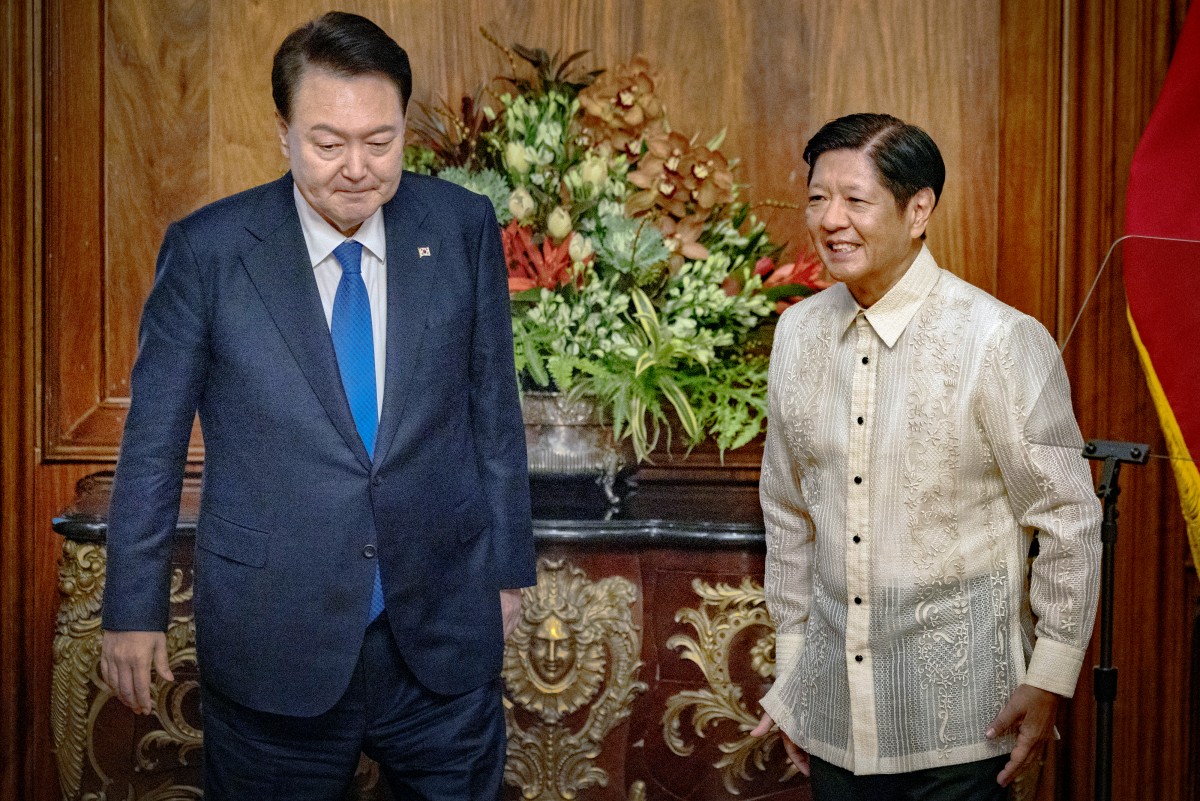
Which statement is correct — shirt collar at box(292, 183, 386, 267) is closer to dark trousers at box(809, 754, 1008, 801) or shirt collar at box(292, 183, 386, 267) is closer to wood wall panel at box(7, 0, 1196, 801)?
dark trousers at box(809, 754, 1008, 801)

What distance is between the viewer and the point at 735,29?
10.3 feet

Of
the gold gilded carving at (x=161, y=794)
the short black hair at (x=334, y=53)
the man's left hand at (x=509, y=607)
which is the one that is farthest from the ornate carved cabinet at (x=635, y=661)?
the short black hair at (x=334, y=53)

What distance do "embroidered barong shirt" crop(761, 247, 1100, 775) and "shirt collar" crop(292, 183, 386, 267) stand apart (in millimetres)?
742

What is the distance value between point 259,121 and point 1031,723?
240 centimetres

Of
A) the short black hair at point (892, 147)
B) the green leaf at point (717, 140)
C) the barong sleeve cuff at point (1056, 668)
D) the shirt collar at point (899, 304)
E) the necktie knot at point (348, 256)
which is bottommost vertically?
the barong sleeve cuff at point (1056, 668)

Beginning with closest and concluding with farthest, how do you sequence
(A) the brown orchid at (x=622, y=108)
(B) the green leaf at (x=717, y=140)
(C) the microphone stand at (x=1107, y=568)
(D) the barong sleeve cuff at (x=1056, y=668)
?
(C) the microphone stand at (x=1107, y=568), (D) the barong sleeve cuff at (x=1056, y=668), (A) the brown orchid at (x=622, y=108), (B) the green leaf at (x=717, y=140)

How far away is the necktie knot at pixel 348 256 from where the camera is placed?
1.81 m

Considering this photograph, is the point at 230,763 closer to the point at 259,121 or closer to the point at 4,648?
the point at 4,648

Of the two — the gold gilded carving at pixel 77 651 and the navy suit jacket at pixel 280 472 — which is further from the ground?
the navy suit jacket at pixel 280 472

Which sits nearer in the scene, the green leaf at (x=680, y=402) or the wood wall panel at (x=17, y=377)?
the green leaf at (x=680, y=402)

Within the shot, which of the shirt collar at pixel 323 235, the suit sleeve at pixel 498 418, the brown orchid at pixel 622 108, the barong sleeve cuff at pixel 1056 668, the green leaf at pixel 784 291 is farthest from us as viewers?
the brown orchid at pixel 622 108

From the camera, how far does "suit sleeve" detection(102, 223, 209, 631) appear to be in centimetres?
175

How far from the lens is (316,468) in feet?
5.75

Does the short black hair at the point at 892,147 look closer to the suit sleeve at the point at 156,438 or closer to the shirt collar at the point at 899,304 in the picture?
the shirt collar at the point at 899,304
